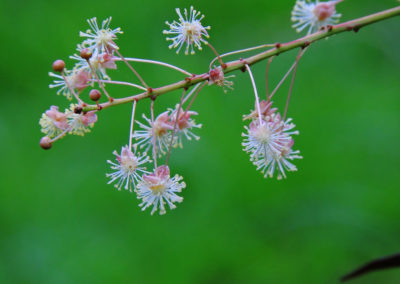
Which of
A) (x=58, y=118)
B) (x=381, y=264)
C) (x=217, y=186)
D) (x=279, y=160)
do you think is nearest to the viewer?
(x=381, y=264)

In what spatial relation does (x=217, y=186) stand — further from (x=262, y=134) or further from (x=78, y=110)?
(x=78, y=110)

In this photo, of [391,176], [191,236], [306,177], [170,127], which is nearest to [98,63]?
[170,127]

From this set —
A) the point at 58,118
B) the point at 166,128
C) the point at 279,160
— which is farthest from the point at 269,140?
the point at 58,118

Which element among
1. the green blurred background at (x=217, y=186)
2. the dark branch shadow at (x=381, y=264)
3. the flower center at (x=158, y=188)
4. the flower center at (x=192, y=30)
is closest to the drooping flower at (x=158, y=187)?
the flower center at (x=158, y=188)

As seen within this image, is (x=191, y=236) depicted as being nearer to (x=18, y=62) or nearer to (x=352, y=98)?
(x=352, y=98)

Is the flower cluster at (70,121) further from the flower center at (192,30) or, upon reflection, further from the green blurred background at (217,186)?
the green blurred background at (217,186)

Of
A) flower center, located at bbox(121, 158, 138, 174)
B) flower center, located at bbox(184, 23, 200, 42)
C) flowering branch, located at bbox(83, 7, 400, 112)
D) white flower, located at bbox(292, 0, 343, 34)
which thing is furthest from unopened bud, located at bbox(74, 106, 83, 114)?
white flower, located at bbox(292, 0, 343, 34)
